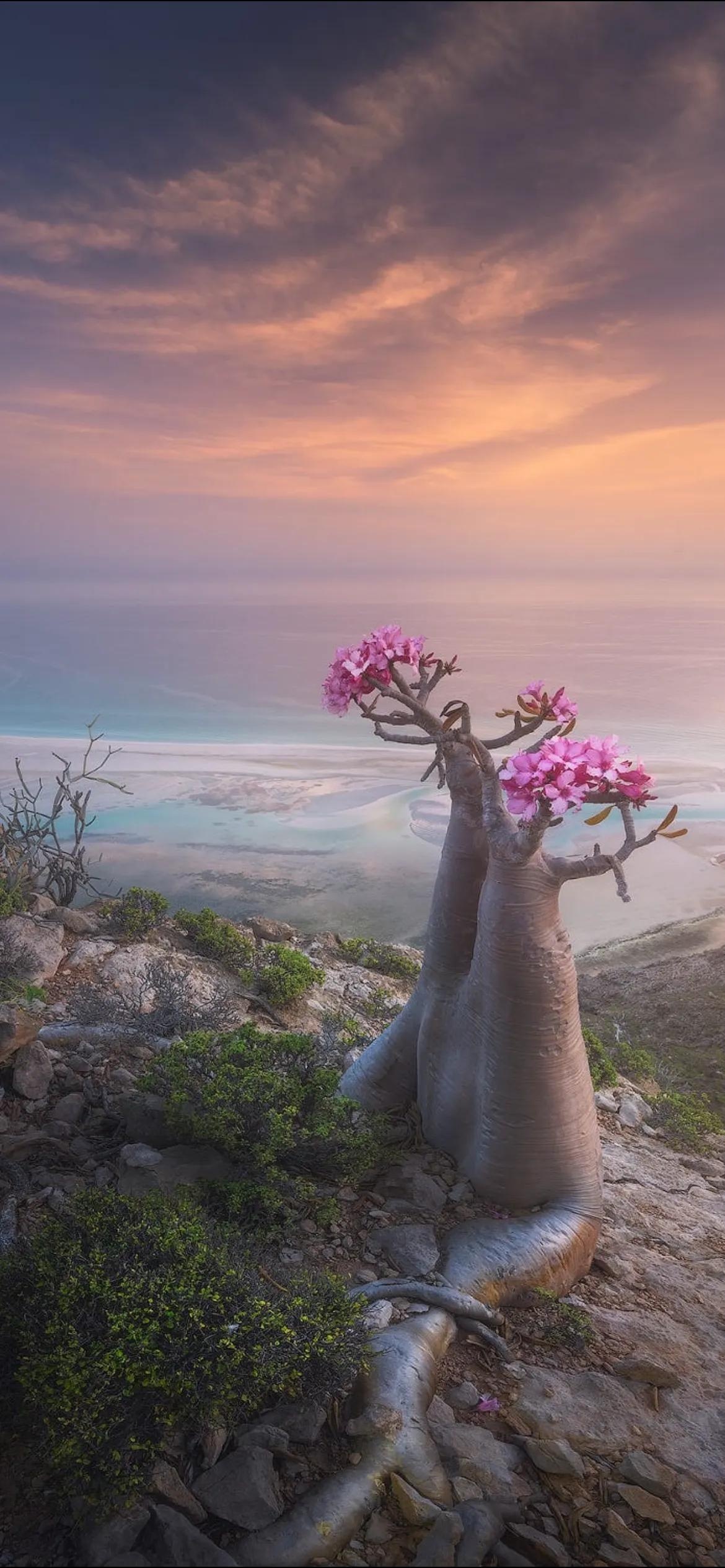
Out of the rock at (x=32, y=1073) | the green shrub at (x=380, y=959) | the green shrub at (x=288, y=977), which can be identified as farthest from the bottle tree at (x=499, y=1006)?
the green shrub at (x=380, y=959)

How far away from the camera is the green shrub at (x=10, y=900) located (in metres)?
11.9

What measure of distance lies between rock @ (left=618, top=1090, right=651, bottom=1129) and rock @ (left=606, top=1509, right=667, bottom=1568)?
6.23m

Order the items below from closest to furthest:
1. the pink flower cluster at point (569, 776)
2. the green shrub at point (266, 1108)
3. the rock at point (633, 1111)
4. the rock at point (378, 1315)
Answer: the rock at point (378, 1315)
the pink flower cluster at point (569, 776)
the green shrub at point (266, 1108)
the rock at point (633, 1111)

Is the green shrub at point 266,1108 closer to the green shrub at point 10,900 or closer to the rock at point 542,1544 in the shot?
the rock at point 542,1544

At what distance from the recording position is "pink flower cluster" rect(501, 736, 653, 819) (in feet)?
18.3

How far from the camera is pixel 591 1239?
637 cm

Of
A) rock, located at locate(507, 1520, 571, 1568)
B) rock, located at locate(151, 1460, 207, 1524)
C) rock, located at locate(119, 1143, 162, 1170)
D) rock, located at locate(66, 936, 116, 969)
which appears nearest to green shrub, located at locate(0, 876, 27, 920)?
rock, located at locate(66, 936, 116, 969)

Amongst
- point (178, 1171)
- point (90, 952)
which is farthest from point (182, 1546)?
point (90, 952)

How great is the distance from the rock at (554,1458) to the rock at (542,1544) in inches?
14.5

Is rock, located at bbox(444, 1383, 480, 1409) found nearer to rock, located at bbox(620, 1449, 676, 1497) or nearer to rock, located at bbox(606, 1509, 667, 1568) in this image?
rock, located at bbox(620, 1449, 676, 1497)

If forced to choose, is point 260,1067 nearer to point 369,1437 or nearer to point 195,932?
point 369,1437

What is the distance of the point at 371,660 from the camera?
6473 mm

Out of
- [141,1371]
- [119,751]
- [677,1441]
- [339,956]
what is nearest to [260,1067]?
[141,1371]

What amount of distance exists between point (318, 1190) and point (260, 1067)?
100 cm
